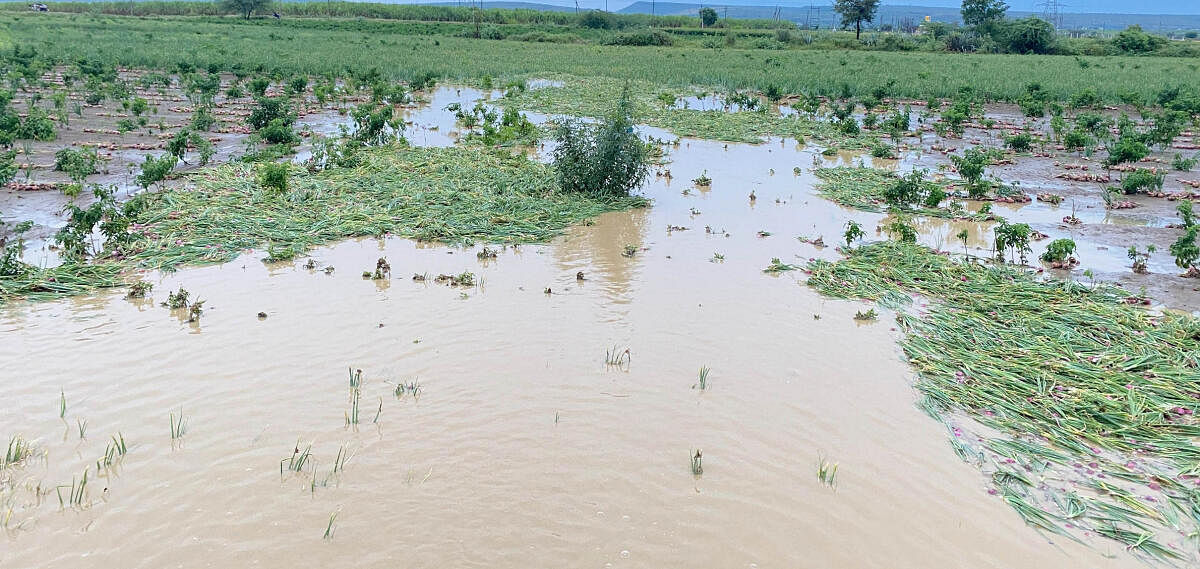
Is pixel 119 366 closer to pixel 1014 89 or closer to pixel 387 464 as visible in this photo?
pixel 387 464

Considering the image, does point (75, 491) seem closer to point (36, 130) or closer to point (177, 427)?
point (177, 427)

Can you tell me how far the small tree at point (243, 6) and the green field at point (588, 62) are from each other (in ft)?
51.6

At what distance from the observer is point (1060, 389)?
581 cm

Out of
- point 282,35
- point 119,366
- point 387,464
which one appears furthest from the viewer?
point 282,35

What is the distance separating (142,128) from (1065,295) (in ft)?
52.7

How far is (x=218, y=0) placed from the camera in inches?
2473

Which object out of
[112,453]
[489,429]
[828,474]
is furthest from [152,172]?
[828,474]

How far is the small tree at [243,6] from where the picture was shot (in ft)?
198

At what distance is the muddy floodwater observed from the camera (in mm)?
4227

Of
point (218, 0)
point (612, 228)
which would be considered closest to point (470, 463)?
point (612, 228)

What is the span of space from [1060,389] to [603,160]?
6750 mm

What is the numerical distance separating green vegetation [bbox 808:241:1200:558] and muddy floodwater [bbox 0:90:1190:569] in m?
0.21

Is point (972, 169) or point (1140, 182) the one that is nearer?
point (1140, 182)

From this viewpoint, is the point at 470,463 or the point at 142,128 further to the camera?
the point at 142,128
